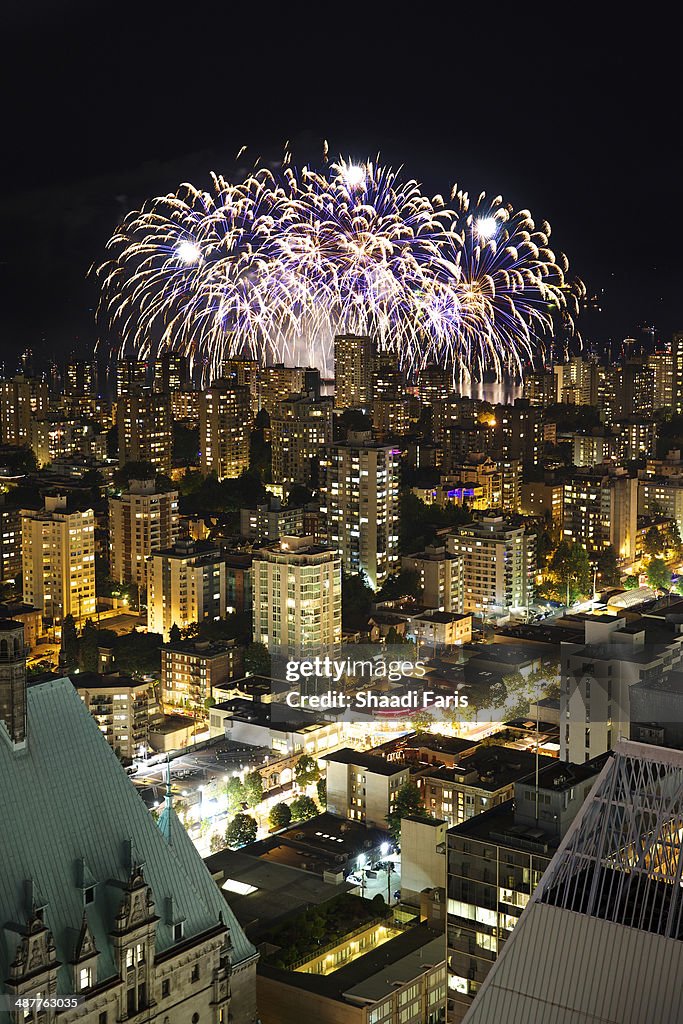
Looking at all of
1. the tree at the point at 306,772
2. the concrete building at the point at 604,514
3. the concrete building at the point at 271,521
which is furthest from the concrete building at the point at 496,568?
the tree at the point at 306,772

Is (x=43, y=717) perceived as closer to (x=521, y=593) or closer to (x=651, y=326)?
(x=521, y=593)

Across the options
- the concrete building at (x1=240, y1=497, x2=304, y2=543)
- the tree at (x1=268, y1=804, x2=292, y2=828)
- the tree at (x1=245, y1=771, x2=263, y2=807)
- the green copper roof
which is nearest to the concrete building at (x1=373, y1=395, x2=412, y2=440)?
the concrete building at (x1=240, y1=497, x2=304, y2=543)

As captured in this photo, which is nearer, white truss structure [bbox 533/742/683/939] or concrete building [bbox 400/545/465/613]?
white truss structure [bbox 533/742/683/939]

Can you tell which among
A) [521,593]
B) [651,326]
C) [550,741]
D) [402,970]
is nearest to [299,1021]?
[402,970]

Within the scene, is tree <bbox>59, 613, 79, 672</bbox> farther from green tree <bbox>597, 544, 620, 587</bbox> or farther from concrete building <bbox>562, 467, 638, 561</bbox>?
concrete building <bbox>562, 467, 638, 561</bbox>

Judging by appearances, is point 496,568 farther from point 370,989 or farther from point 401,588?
point 370,989

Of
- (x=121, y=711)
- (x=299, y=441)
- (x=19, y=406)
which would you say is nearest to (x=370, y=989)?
(x=121, y=711)

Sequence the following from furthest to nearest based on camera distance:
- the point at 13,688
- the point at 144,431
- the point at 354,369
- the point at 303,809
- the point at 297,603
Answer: the point at 354,369, the point at 144,431, the point at 297,603, the point at 303,809, the point at 13,688
